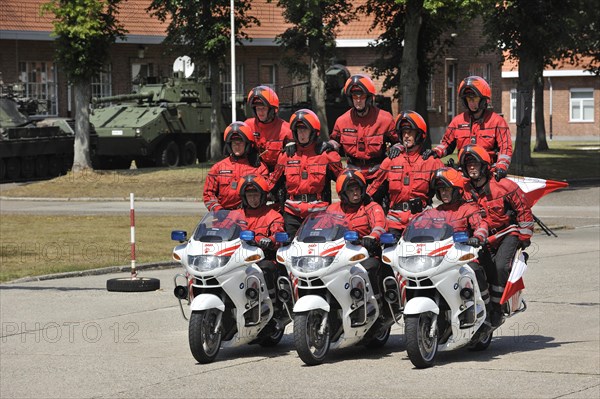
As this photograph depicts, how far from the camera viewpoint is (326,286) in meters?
11.5

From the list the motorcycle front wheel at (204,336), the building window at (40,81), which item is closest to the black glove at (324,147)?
the motorcycle front wheel at (204,336)

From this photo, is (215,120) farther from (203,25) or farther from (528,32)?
(528,32)

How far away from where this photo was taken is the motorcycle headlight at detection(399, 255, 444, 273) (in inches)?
444

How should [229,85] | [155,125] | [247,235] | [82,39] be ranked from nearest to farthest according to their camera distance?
[247,235]
[82,39]
[155,125]
[229,85]

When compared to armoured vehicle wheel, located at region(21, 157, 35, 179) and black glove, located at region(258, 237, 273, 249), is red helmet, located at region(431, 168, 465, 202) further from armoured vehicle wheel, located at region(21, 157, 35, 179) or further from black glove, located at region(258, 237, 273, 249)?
armoured vehicle wheel, located at region(21, 157, 35, 179)

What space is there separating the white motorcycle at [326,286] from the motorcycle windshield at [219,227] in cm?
39

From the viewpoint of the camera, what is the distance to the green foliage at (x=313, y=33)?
143 ft

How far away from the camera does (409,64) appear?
122ft

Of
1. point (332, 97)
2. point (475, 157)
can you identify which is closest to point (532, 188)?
point (475, 157)

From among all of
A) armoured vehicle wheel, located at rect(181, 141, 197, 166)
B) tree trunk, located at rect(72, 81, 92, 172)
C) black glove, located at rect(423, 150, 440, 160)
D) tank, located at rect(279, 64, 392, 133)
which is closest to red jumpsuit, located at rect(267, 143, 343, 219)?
black glove, located at rect(423, 150, 440, 160)

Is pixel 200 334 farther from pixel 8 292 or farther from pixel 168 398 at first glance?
Result: pixel 8 292

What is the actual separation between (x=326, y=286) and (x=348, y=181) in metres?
1.18

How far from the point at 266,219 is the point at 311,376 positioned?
79.6 inches

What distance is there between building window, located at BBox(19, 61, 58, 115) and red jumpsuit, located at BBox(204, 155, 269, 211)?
37.5 metres
